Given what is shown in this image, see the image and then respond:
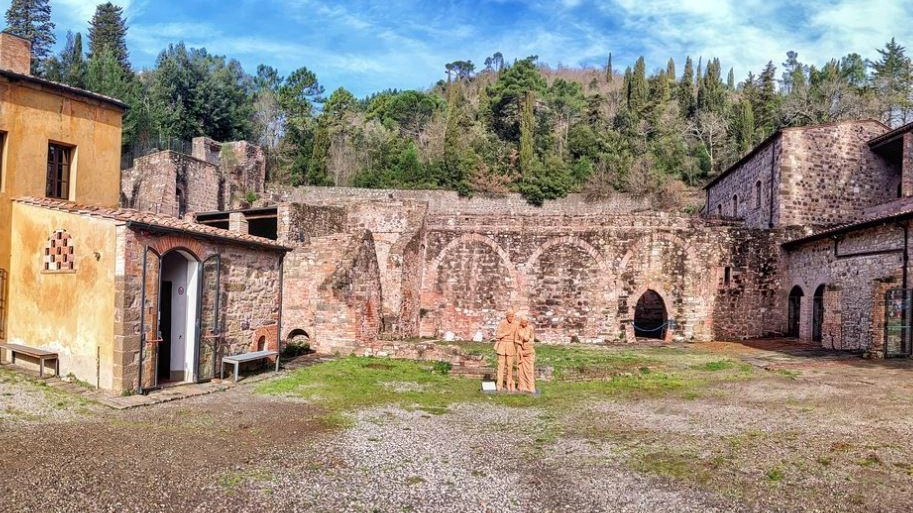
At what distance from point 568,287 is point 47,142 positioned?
15896 mm

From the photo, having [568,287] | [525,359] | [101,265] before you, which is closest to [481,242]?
[568,287]

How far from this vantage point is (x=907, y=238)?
15461 mm

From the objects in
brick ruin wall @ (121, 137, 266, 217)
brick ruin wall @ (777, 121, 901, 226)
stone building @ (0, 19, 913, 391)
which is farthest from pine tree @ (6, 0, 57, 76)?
brick ruin wall @ (777, 121, 901, 226)

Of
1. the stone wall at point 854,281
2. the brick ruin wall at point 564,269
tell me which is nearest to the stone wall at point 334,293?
the brick ruin wall at point 564,269

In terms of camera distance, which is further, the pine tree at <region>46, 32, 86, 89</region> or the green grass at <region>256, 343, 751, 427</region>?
the pine tree at <region>46, 32, 86, 89</region>

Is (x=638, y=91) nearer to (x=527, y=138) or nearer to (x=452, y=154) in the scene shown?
(x=527, y=138)

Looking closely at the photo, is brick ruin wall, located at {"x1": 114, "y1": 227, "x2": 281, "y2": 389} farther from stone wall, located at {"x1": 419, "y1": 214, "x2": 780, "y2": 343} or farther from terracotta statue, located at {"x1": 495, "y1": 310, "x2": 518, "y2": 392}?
stone wall, located at {"x1": 419, "y1": 214, "x2": 780, "y2": 343}

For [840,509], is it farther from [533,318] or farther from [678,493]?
[533,318]

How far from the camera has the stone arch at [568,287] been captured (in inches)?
837

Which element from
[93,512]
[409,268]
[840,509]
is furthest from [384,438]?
[409,268]

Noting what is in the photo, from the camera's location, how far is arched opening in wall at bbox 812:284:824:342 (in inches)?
781

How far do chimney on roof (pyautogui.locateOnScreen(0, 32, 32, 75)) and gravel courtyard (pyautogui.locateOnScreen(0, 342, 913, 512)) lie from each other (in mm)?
7290

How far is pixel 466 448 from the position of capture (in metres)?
7.67

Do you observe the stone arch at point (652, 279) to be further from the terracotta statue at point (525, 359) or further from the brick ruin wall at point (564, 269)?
the terracotta statue at point (525, 359)
